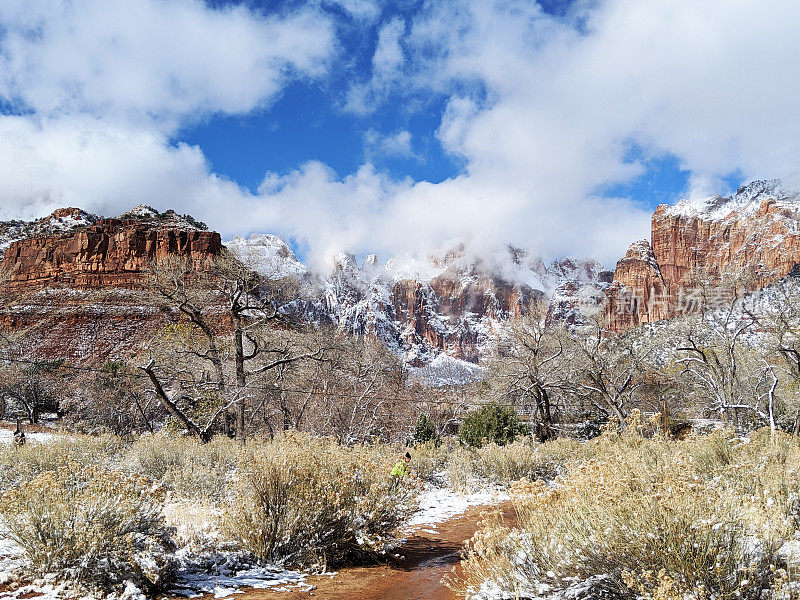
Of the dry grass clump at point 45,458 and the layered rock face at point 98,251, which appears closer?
the dry grass clump at point 45,458

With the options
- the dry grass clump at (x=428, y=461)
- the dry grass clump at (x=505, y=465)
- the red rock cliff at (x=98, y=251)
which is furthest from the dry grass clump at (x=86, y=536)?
the red rock cliff at (x=98, y=251)

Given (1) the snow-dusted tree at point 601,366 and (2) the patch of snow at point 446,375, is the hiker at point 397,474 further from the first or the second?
(2) the patch of snow at point 446,375

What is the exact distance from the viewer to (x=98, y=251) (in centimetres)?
6538

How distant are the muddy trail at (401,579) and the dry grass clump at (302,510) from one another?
327 mm

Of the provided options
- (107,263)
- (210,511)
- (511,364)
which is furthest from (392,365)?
(107,263)

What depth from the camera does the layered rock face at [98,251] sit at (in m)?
63.3

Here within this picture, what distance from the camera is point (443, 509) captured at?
10.3m

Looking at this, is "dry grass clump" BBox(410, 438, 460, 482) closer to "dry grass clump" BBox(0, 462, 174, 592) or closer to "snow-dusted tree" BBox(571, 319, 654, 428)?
"snow-dusted tree" BBox(571, 319, 654, 428)

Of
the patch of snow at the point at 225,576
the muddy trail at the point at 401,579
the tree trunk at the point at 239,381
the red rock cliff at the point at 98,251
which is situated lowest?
the muddy trail at the point at 401,579

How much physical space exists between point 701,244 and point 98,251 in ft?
432

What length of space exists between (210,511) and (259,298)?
1043 cm

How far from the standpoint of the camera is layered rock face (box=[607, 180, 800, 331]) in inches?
3228

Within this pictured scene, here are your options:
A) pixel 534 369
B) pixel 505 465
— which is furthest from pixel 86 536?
pixel 534 369

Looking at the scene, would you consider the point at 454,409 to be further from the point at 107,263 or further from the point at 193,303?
the point at 107,263
